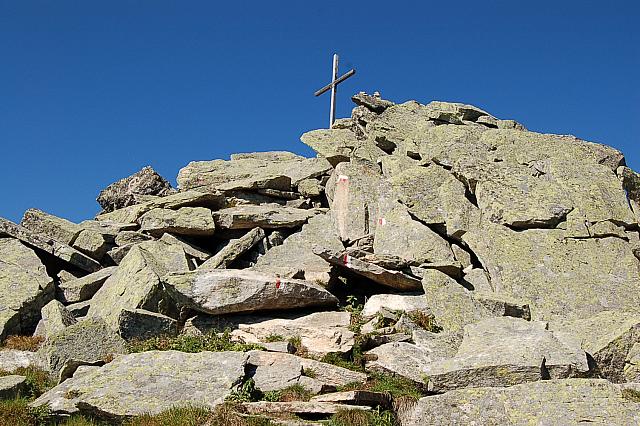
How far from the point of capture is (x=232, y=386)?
16844 millimetres

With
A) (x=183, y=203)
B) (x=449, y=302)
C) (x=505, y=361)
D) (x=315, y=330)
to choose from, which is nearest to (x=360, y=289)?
(x=315, y=330)

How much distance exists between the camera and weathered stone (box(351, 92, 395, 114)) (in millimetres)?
38438

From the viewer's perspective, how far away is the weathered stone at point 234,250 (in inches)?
1083

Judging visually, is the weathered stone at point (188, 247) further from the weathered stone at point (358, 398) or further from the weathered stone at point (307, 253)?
the weathered stone at point (358, 398)

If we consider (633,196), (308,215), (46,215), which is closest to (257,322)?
(308,215)

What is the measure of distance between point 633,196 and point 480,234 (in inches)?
398

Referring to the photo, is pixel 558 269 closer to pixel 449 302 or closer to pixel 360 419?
pixel 449 302

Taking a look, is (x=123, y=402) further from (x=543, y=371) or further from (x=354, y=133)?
(x=354, y=133)

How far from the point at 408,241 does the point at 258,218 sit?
317 inches

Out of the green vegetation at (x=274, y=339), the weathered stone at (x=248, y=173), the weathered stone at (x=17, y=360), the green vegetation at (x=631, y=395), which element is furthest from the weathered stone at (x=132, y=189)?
the green vegetation at (x=631, y=395)

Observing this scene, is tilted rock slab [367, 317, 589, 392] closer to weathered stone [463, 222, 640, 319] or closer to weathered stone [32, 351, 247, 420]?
weathered stone [463, 222, 640, 319]

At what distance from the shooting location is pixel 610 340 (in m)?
17.6

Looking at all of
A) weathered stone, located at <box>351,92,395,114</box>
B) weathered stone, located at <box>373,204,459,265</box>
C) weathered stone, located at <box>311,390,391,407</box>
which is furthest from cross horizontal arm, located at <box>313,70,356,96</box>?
weathered stone, located at <box>311,390,391,407</box>

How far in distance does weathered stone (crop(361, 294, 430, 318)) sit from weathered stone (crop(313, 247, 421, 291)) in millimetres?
562
